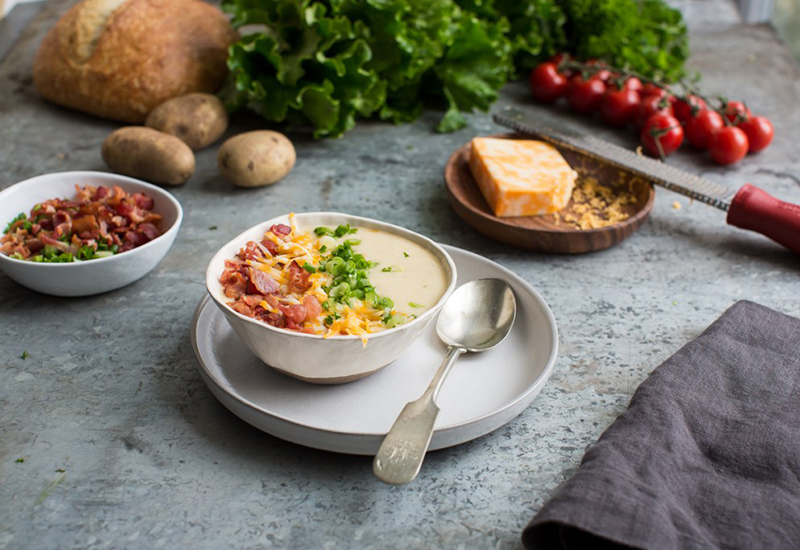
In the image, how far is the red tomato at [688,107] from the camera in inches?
113

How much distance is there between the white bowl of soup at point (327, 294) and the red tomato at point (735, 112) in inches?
64.0

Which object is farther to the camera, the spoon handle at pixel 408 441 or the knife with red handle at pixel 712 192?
the knife with red handle at pixel 712 192

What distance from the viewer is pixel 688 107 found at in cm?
294

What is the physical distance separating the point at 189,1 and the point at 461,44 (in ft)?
3.51

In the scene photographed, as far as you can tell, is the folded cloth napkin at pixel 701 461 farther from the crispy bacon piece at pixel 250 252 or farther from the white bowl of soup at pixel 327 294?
the crispy bacon piece at pixel 250 252

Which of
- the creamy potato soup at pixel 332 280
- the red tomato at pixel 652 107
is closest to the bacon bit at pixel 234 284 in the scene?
the creamy potato soup at pixel 332 280

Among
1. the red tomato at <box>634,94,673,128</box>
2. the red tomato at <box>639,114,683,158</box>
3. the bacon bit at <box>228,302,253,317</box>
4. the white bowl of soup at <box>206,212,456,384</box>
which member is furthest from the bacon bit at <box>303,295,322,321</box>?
the red tomato at <box>634,94,673,128</box>

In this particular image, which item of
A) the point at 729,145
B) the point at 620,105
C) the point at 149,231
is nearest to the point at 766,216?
the point at 729,145

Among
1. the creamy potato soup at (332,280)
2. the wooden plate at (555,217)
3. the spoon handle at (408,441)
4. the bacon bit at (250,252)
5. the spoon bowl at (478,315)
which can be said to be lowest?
the wooden plate at (555,217)

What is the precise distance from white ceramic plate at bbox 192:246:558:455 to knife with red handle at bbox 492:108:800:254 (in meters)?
0.78

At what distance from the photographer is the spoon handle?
134cm

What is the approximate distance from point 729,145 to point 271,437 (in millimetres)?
1944

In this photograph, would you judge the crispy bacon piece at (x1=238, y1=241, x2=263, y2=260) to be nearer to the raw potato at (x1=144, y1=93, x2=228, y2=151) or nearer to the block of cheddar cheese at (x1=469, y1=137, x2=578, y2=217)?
the block of cheddar cheese at (x1=469, y1=137, x2=578, y2=217)

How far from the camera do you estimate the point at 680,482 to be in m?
1.39
